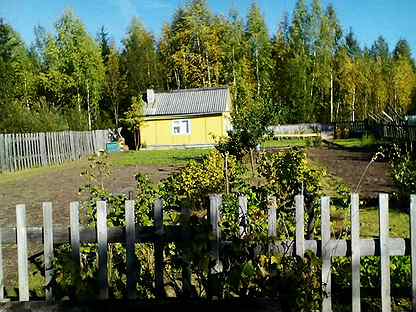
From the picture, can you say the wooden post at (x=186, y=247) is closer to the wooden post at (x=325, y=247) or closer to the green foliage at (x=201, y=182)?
the wooden post at (x=325, y=247)

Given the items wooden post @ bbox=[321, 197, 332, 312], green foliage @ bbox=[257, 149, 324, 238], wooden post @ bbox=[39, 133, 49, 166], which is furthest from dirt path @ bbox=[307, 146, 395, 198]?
wooden post @ bbox=[39, 133, 49, 166]

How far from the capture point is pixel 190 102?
37.7 meters

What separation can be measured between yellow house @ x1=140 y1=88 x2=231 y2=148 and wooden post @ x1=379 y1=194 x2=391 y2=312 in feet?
106

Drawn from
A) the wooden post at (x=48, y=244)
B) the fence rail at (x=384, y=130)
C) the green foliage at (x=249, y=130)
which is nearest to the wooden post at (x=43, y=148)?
the green foliage at (x=249, y=130)

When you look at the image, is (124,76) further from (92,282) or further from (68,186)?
(92,282)

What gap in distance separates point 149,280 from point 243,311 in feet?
6.22

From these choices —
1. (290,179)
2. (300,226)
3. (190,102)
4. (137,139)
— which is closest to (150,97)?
(190,102)

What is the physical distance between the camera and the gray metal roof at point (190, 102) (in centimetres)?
3669

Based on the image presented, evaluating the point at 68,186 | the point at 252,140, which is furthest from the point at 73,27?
the point at 252,140

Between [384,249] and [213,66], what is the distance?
148 ft

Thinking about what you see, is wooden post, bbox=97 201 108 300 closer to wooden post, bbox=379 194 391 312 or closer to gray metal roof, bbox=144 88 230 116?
wooden post, bbox=379 194 391 312

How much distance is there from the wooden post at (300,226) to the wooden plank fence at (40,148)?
19644 mm

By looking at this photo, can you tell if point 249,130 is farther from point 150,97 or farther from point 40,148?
point 150,97

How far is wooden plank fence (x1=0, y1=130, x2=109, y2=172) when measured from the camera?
21031 millimetres
